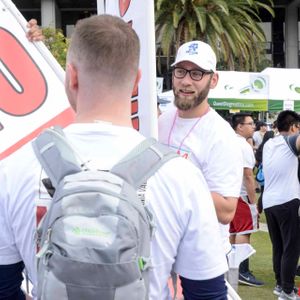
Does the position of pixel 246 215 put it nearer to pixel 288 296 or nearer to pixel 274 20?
pixel 288 296

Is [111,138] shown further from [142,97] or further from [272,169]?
[272,169]

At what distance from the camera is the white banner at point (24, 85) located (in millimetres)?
3104

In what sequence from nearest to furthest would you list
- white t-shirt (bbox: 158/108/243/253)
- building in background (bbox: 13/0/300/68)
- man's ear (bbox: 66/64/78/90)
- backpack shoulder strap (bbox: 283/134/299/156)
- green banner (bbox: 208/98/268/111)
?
1. man's ear (bbox: 66/64/78/90)
2. white t-shirt (bbox: 158/108/243/253)
3. backpack shoulder strap (bbox: 283/134/299/156)
4. green banner (bbox: 208/98/268/111)
5. building in background (bbox: 13/0/300/68)

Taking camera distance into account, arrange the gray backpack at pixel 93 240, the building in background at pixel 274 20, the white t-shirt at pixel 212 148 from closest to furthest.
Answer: the gray backpack at pixel 93 240 < the white t-shirt at pixel 212 148 < the building in background at pixel 274 20

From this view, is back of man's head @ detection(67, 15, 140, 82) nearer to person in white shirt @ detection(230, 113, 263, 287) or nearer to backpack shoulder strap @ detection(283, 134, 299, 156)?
backpack shoulder strap @ detection(283, 134, 299, 156)

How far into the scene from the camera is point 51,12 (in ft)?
131

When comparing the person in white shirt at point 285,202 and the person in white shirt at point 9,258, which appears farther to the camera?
the person in white shirt at point 285,202

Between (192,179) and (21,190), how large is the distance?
45 cm

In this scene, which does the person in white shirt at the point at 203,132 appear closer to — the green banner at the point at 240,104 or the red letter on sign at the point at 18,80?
the red letter on sign at the point at 18,80

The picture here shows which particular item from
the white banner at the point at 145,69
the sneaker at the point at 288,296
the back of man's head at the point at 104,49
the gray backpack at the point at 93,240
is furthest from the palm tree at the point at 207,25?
the gray backpack at the point at 93,240

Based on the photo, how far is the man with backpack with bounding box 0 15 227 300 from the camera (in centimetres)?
150

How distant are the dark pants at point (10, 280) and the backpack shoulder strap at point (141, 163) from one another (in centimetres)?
44

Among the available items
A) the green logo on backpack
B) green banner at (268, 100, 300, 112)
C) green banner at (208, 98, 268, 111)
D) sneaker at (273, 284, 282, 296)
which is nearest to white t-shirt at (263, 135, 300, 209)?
sneaker at (273, 284, 282, 296)

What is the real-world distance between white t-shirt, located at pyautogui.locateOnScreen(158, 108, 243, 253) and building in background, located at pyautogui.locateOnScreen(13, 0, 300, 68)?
38.4 m
